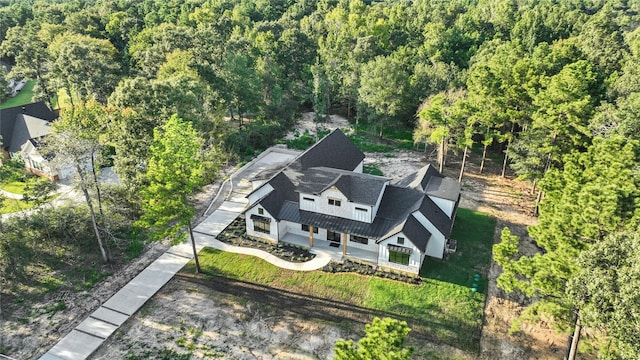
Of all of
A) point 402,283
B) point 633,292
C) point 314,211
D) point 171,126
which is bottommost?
point 402,283

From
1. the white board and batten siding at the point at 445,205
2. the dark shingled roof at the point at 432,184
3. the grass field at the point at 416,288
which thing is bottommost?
the grass field at the point at 416,288

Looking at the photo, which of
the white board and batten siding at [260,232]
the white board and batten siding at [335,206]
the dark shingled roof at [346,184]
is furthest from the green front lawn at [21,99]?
the white board and batten siding at [335,206]

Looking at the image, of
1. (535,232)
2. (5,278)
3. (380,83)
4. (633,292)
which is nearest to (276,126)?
(380,83)

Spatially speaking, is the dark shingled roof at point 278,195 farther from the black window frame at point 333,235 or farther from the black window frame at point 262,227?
the black window frame at point 333,235

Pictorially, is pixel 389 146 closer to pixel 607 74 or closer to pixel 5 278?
pixel 607 74

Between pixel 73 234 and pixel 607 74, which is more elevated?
pixel 607 74

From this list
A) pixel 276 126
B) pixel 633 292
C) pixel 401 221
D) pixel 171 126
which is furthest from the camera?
pixel 276 126
